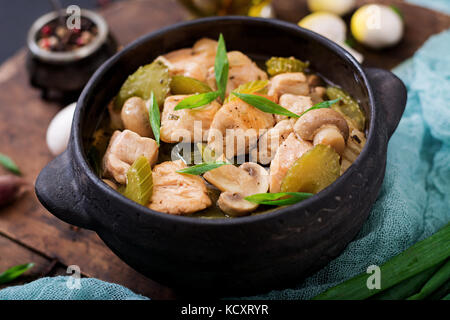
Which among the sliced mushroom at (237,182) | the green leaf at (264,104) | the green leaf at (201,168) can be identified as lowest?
the sliced mushroom at (237,182)

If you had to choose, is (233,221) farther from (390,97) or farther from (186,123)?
(390,97)

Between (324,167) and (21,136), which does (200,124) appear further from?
(21,136)

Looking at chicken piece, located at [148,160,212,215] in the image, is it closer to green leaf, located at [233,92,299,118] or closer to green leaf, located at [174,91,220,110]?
green leaf, located at [174,91,220,110]

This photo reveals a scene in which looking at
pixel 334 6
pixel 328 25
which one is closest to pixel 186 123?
pixel 328 25

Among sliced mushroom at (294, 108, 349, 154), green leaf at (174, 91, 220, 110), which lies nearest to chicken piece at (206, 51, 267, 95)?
green leaf at (174, 91, 220, 110)

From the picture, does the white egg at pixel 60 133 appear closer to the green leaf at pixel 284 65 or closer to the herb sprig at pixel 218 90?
the herb sprig at pixel 218 90

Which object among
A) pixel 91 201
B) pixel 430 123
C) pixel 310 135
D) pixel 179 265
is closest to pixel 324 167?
pixel 310 135

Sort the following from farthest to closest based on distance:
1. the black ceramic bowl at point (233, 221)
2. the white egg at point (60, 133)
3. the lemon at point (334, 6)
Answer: the lemon at point (334, 6)
the white egg at point (60, 133)
the black ceramic bowl at point (233, 221)

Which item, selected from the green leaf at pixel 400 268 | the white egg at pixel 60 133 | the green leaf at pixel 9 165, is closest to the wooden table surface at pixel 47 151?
the green leaf at pixel 9 165
